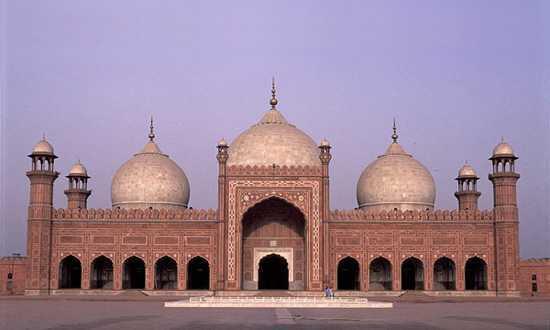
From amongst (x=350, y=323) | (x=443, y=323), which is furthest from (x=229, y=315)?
(x=443, y=323)

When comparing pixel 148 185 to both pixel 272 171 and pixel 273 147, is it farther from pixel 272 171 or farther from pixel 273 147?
pixel 272 171

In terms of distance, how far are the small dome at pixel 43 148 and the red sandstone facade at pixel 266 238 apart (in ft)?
0.52

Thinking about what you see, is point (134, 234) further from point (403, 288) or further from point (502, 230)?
point (502, 230)

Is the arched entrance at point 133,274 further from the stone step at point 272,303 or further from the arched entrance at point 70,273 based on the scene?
the stone step at point 272,303

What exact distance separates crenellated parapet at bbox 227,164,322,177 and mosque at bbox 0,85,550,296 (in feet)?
0.13

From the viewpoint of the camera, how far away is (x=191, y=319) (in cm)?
1444

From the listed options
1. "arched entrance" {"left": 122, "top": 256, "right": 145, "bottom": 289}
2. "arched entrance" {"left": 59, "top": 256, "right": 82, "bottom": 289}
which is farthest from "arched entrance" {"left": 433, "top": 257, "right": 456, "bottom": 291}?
"arched entrance" {"left": 59, "top": 256, "right": 82, "bottom": 289}

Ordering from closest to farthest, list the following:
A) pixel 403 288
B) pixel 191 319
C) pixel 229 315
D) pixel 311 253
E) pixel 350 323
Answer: pixel 350 323, pixel 191 319, pixel 229 315, pixel 311 253, pixel 403 288

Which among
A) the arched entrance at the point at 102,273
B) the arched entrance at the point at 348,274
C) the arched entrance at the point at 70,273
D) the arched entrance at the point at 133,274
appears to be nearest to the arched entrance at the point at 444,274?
the arched entrance at the point at 348,274

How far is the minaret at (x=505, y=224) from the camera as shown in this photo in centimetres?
2891

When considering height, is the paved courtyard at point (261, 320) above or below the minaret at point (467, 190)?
below

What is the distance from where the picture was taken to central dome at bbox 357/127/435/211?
32.6 m

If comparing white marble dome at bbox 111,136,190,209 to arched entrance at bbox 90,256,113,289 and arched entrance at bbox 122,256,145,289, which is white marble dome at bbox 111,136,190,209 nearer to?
arched entrance at bbox 122,256,145,289

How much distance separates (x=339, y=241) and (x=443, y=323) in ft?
51.0
